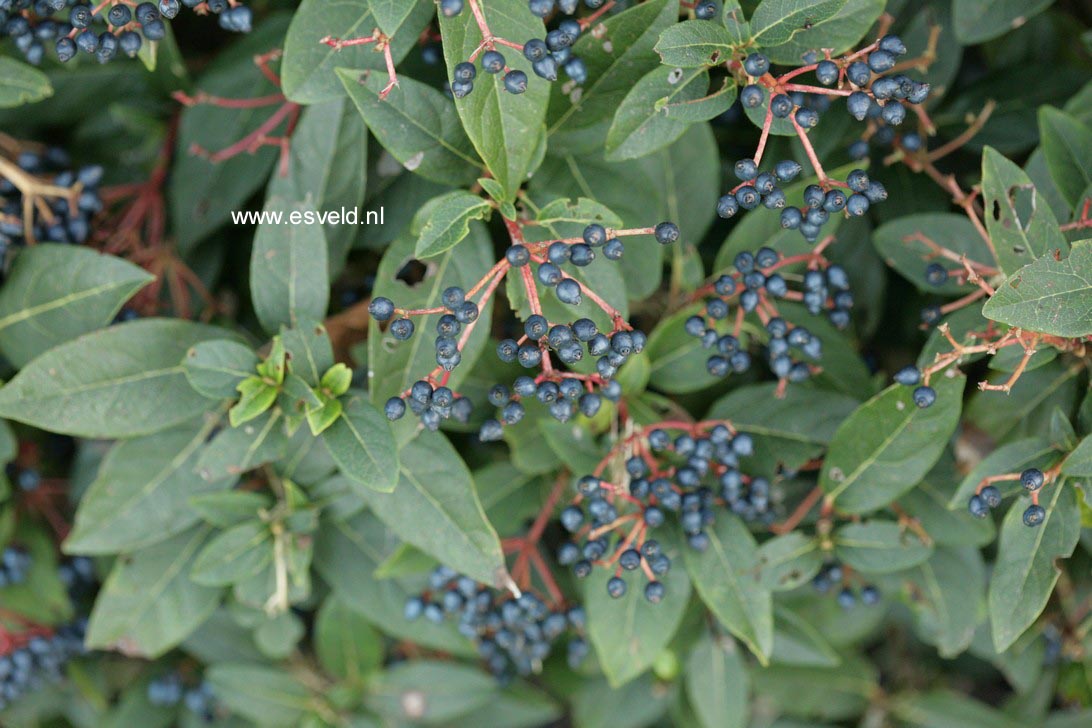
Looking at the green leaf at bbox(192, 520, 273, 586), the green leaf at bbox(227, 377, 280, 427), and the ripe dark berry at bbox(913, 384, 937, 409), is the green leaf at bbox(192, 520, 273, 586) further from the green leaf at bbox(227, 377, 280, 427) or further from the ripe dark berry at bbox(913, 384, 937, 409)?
the ripe dark berry at bbox(913, 384, 937, 409)

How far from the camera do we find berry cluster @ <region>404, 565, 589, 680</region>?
1.92 m

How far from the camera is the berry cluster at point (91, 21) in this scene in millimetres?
1518

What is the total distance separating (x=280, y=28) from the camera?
2086mm

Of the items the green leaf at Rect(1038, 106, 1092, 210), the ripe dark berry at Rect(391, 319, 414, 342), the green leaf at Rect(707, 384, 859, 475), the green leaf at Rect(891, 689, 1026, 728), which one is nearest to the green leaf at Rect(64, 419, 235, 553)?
the ripe dark berry at Rect(391, 319, 414, 342)

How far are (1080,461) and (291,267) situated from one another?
55.0 inches

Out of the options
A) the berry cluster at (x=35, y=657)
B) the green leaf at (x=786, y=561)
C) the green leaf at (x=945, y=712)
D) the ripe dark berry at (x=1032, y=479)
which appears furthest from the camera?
the green leaf at (x=945, y=712)

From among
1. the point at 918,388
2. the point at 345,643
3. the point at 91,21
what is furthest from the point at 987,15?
the point at 345,643

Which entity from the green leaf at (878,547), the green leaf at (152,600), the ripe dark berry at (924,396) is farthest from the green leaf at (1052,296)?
the green leaf at (152,600)

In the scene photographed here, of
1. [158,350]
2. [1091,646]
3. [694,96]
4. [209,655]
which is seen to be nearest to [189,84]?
[158,350]

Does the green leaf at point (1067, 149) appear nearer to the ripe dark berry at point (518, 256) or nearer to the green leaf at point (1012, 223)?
the green leaf at point (1012, 223)

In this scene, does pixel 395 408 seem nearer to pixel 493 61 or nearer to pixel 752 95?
pixel 493 61

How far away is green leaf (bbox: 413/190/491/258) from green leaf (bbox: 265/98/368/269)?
44cm

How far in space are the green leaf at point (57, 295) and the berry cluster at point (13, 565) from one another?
0.55 meters

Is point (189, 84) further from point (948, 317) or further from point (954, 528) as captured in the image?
point (954, 528)
